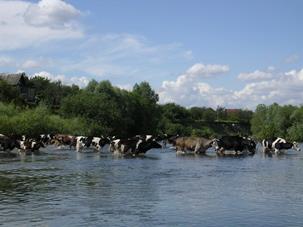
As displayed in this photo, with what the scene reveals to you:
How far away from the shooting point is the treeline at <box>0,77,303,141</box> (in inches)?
3159

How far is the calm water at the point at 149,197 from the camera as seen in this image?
15.2m

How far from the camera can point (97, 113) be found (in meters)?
104

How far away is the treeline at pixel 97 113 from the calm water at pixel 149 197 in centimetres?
4469

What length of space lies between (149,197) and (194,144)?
95.5 ft

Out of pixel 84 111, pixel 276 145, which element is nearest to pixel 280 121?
pixel 84 111

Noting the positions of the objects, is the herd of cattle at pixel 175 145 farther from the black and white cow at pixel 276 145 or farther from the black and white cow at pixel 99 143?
the black and white cow at pixel 99 143

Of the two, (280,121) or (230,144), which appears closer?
(230,144)

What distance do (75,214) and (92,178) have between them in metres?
9.80

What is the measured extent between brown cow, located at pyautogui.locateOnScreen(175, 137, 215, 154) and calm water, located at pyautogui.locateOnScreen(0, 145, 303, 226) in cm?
1700

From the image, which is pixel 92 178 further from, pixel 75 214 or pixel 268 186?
pixel 75 214

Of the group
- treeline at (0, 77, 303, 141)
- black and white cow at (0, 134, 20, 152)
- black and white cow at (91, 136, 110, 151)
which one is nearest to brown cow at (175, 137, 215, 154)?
black and white cow at (91, 136, 110, 151)

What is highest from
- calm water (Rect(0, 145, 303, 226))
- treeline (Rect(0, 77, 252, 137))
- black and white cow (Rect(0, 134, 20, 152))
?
treeline (Rect(0, 77, 252, 137))

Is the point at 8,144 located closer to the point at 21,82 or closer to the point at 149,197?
the point at 149,197

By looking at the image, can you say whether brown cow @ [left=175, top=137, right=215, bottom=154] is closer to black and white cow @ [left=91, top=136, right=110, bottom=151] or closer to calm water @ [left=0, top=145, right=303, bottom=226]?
black and white cow @ [left=91, top=136, right=110, bottom=151]
